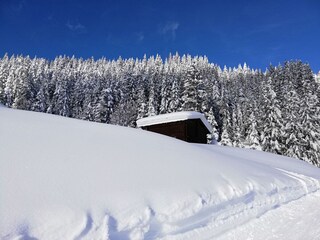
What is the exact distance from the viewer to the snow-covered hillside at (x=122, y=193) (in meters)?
3.51

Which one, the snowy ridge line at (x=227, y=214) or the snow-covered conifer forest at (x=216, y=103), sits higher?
the snow-covered conifer forest at (x=216, y=103)

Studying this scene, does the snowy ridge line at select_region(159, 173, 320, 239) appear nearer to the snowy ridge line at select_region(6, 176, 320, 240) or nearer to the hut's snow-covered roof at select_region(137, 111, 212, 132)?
the snowy ridge line at select_region(6, 176, 320, 240)

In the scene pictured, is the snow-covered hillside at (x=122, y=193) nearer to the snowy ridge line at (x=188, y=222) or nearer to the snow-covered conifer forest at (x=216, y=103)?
the snowy ridge line at (x=188, y=222)

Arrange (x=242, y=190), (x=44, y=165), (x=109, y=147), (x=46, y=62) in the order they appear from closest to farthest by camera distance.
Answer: (x=44, y=165), (x=242, y=190), (x=109, y=147), (x=46, y=62)

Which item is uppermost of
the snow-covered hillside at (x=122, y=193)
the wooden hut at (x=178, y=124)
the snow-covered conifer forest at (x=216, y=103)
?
the snow-covered conifer forest at (x=216, y=103)

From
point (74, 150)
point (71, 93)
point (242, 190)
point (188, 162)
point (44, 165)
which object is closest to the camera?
point (44, 165)

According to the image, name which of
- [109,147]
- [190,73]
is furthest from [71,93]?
[109,147]

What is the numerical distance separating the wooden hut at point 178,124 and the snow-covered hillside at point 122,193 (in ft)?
41.8

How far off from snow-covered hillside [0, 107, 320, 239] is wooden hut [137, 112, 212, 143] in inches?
502

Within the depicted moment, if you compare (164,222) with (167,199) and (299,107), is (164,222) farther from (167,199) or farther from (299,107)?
(299,107)

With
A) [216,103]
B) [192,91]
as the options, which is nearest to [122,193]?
[192,91]

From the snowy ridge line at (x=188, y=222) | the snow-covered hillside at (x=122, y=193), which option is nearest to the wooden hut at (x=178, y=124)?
the snow-covered hillside at (x=122, y=193)

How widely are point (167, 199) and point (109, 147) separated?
2504 millimetres

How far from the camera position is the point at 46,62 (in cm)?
13800
